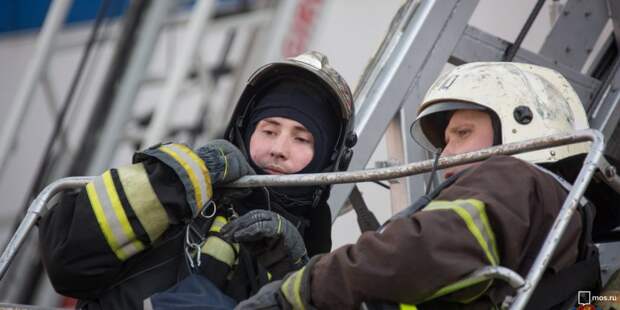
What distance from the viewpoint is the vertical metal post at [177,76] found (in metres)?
6.94

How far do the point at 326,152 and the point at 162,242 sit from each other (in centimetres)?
71

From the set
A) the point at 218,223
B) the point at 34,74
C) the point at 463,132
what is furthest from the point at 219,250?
the point at 34,74

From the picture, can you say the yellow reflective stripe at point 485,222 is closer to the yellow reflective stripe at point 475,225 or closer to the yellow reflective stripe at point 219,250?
the yellow reflective stripe at point 475,225

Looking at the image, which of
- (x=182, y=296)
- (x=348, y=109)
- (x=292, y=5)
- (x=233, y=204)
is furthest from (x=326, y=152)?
(x=292, y=5)

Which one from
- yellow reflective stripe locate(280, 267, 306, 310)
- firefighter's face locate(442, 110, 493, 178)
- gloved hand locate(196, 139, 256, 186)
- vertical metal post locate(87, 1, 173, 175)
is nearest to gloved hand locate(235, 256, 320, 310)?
yellow reflective stripe locate(280, 267, 306, 310)

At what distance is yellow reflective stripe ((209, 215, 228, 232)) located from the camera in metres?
3.04

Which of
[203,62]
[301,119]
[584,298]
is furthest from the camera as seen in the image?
[203,62]

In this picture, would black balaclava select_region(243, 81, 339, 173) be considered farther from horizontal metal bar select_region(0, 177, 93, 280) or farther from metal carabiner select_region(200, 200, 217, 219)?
horizontal metal bar select_region(0, 177, 93, 280)

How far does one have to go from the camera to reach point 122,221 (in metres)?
2.79

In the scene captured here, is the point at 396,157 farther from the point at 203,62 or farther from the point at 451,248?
the point at 203,62

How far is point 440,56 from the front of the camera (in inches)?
153

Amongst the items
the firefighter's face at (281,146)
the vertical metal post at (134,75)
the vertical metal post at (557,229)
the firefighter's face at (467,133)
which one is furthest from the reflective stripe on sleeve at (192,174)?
the vertical metal post at (134,75)

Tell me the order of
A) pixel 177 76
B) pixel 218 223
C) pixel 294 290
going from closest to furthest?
1. pixel 294 290
2. pixel 218 223
3. pixel 177 76

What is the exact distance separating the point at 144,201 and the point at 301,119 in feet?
2.49
